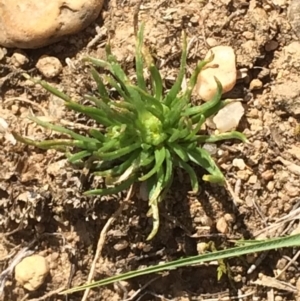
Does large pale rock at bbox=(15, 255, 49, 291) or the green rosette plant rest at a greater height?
the green rosette plant

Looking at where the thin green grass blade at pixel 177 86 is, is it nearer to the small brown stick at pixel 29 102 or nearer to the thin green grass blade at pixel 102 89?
the thin green grass blade at pixel 102 89

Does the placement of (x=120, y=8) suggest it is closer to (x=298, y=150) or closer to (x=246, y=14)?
(x=246, y=14)

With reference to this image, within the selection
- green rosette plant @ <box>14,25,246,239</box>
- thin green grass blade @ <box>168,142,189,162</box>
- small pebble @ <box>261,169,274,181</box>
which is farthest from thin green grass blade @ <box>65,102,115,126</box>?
small pebble @ <box>261,169,274,181</box>

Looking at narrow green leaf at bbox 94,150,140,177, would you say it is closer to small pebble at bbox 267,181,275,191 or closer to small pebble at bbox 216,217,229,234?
small pebble at bbox 216,217,229,234

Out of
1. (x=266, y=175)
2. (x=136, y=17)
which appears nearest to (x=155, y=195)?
(x=266, y=175)

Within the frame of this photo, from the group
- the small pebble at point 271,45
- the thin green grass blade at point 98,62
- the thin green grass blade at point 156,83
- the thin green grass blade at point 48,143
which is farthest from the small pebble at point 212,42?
the thin green grass blade at point 48,143
